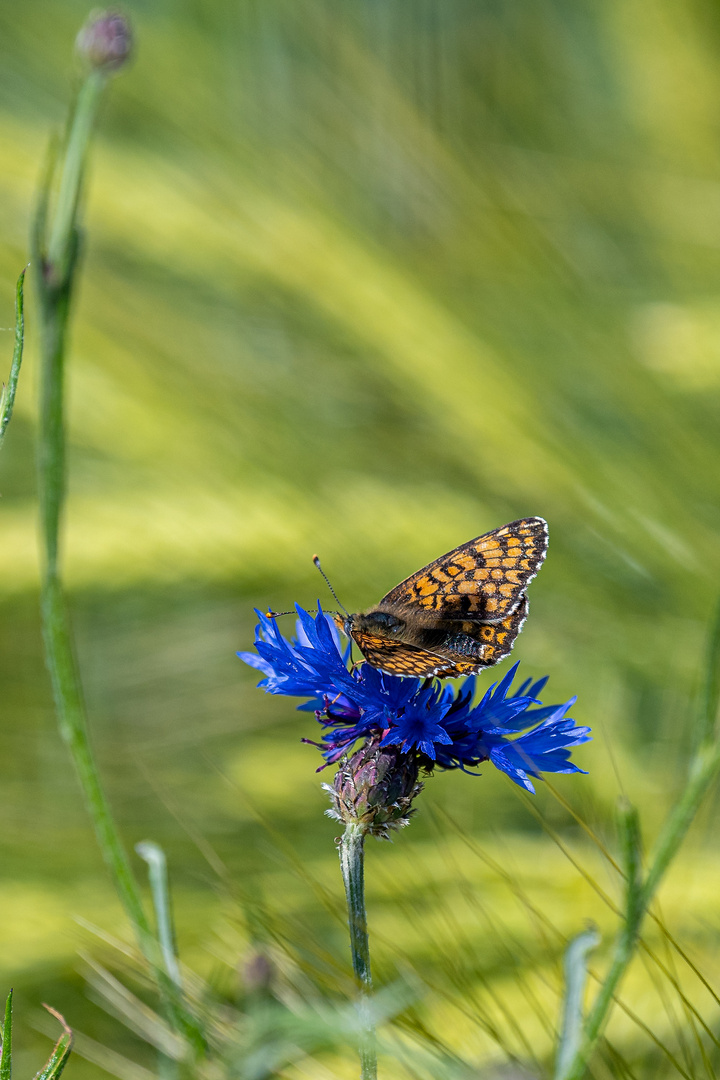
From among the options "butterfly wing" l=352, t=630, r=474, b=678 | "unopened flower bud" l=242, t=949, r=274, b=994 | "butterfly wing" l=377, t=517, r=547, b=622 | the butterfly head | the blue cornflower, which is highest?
"butterfly wing" l=377, t=517, r=547, b=622

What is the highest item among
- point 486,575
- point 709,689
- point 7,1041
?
point 486,575

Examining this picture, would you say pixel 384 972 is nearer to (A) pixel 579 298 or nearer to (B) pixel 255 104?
(A) pixel 579 298

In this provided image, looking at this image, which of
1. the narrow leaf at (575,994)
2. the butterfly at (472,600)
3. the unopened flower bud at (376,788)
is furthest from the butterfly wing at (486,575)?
the narrow leaf at (575,994)

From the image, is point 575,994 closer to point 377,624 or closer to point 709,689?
point 709,689

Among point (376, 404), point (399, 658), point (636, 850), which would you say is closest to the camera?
point (636, 850)

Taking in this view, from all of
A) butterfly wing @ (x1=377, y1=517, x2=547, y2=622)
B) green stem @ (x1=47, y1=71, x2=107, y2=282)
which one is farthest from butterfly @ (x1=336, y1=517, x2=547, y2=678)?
green stem @ (x1=47, y1=71, x2=107, y2=282)

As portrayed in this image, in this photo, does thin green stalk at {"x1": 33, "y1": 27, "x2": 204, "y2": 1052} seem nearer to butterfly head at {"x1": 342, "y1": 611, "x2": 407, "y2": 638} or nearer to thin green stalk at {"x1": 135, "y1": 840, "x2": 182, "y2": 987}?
thin green stalk at {"x1": 135, "y1": 840, "x2": 182, "y2": 987}

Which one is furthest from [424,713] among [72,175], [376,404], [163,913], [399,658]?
[376,404]
